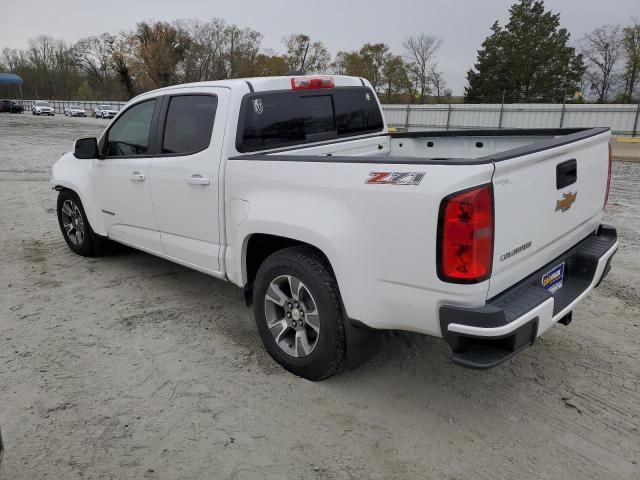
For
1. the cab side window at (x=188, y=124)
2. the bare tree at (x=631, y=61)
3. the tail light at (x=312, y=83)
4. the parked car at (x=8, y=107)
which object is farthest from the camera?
the parked car at (x=8, y=107)

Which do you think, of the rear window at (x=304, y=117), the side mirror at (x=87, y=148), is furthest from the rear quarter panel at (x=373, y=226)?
the side mirror at (x=87, y=148)

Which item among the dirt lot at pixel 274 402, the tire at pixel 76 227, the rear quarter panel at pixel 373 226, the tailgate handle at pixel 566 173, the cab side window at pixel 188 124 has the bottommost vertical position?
the dirt lot at pixel 274 402

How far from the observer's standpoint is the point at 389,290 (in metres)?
2.69

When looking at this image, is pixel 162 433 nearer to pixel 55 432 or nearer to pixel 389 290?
pixel 55 432

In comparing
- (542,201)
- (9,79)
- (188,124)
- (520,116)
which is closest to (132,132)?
(188,124)

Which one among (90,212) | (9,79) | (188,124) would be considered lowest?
(90,212)

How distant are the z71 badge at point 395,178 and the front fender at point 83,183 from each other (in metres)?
3.58

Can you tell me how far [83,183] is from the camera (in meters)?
5.36

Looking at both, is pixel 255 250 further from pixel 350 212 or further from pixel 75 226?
pixel 75 226

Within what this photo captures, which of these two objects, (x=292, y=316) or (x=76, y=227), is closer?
(x=292, y=316)

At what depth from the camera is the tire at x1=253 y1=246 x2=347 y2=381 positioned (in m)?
3.02

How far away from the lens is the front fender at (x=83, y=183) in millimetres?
5270

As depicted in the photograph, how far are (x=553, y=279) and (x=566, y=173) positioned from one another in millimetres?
630

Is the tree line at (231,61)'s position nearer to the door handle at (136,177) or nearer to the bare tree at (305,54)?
the bare tree at (305,54)
